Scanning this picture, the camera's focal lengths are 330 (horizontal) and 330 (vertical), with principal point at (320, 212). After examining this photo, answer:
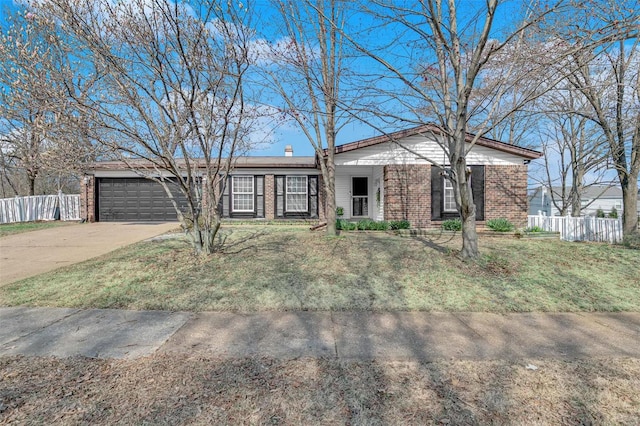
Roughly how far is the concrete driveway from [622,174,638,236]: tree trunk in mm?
14482

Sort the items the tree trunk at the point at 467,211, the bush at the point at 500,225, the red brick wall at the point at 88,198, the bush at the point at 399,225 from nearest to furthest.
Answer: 1. the tree trunk at the point at 467,211
2. the bush at the point at 500,225
3. the bush at the point at 399,225
4. the red brick wall at the point at 88,198

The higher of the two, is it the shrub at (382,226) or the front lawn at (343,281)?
the shrub at (382,226)

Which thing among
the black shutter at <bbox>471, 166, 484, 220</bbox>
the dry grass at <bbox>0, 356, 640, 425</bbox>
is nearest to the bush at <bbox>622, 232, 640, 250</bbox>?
the black shutter at <bbox>471, 166, 484, 220</bbox>

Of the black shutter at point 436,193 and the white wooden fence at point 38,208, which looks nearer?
the black shutter at point 436,193

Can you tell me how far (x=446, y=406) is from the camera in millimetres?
2254

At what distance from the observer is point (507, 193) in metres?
12.0

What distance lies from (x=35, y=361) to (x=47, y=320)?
130cm

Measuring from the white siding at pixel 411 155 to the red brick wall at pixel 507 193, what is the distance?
1.11ft

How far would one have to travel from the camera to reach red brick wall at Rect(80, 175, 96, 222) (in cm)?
1533

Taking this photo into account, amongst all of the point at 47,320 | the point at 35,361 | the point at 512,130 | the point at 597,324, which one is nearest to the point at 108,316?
the point at 47,320

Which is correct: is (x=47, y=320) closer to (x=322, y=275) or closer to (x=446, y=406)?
(x=322, y=275)

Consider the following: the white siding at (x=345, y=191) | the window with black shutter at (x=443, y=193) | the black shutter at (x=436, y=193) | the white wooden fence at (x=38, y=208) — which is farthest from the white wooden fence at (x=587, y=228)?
the white wooden fence at (x=38, y=208)

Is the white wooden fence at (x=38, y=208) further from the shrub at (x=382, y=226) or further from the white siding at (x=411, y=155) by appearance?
the shrub at (x=382, y=226)

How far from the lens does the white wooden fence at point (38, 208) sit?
15.8 metres
